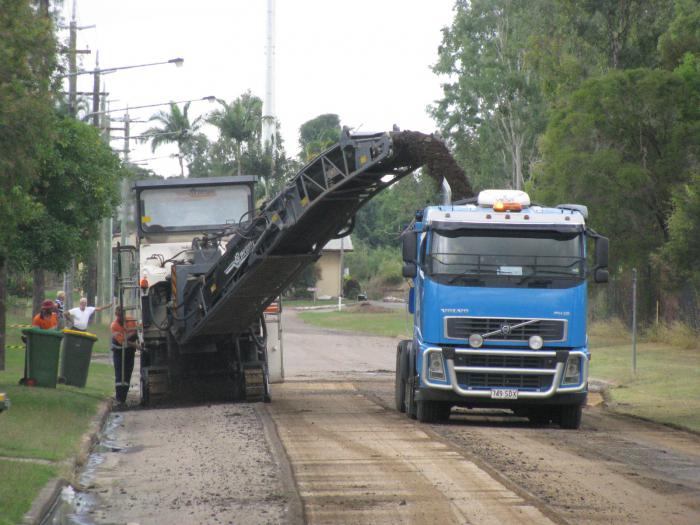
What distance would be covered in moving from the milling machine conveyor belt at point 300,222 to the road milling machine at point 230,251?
0.02 m

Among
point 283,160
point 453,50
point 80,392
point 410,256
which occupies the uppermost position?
point 453,50

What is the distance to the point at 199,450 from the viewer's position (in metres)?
14.2

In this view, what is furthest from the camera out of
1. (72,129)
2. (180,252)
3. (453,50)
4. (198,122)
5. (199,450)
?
(198,122)

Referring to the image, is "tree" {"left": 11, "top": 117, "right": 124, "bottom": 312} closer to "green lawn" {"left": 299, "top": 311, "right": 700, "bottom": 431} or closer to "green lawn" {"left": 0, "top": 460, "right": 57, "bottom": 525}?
"green lawn" {"left": 299, "top": 311, "right": 700, "bottom": 431}

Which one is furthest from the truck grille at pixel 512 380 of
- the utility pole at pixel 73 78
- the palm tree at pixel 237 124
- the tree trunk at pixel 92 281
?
the palm tree at pixel 237 124

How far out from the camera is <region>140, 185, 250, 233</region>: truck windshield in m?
21.9

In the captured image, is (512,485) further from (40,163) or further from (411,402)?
(40,163)

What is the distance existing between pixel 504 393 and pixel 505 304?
1221 millimetres

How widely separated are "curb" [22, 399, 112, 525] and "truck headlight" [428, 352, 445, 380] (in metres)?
4.58

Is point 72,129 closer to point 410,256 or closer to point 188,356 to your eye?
point 188,356

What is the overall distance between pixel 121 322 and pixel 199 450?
23.9 ft

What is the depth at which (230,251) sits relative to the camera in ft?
62.3

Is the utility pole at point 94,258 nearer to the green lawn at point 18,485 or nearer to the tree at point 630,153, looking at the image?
the tree at point 630,153

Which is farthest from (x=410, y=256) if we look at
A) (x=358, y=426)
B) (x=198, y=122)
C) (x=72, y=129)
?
(x=198, y=122)
